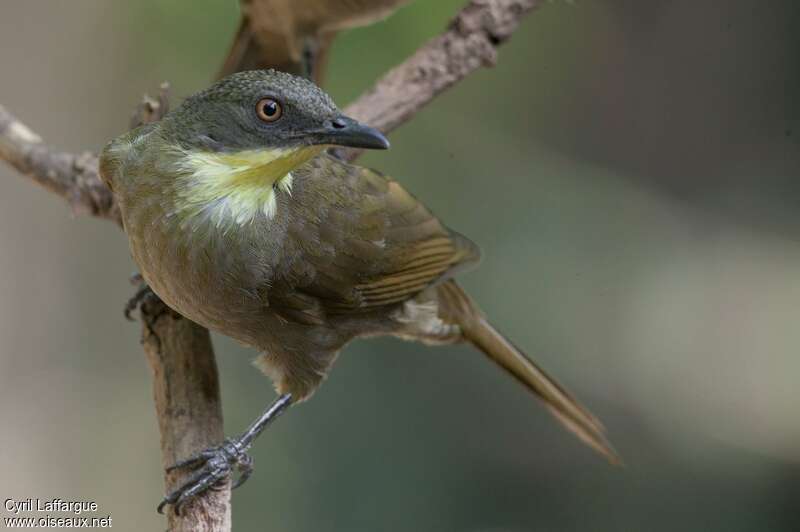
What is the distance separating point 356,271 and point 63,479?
215 centimetres

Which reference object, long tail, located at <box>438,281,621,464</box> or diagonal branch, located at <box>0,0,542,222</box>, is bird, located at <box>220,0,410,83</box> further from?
long tail, located at <box>438,281,621,464</box>

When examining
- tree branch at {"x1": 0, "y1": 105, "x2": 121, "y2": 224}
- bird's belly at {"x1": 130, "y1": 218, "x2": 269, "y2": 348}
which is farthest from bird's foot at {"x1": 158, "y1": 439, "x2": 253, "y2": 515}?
tree branch at {"x1": 0, "y1": 105, "x2": 121, "y2": 224}

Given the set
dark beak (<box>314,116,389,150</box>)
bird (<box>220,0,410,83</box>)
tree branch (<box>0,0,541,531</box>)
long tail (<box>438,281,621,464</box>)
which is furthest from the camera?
bird (<box>220,0,410,83</box>)

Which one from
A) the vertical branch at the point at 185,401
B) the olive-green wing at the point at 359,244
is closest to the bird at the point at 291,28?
the vertical branch at the point at 185,401

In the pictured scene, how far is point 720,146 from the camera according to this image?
489cm

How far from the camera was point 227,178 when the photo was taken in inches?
86.1

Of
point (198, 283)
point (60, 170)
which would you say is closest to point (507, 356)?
point (198, 283)

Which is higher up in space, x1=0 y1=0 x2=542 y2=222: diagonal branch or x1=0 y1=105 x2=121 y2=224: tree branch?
x1=0 y1=0 x2=542 y2=222: diagonal branch

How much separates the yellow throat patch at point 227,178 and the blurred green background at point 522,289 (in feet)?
6.78

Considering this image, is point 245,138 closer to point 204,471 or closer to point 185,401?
point 185,401

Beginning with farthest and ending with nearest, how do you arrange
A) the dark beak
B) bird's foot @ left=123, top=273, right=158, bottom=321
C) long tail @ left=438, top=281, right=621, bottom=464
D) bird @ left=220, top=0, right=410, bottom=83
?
bird @ left=220, top=0, right=410, bottom=83 < long tail @ left=438, top=281, right=621, bottom=464 < bird's foot @ left=123, top=273, right=158, bottom=321 < the dark beak

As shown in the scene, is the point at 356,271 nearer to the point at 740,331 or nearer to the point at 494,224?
the point at 494,224

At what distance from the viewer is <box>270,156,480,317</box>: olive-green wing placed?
2.44 m

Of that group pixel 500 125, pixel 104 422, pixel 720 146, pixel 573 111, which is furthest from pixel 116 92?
pixel 720 146
